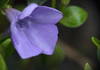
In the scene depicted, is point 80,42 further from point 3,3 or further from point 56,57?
point 3,3

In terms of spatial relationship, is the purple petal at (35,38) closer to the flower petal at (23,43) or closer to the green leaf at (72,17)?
the flower petal at (23,43)

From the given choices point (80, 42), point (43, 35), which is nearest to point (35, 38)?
point (43, 35)

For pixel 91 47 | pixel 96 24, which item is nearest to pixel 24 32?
pixel 91 47

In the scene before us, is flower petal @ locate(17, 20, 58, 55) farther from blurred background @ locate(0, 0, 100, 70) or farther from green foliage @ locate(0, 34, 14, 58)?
blurred background @ locate(0, 0, 100, 70)

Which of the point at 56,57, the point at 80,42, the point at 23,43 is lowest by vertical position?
the point at 80,42

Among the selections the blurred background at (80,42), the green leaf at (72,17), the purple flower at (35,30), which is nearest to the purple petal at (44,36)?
the purple flower at (35,30)

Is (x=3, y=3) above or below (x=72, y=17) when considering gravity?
above
